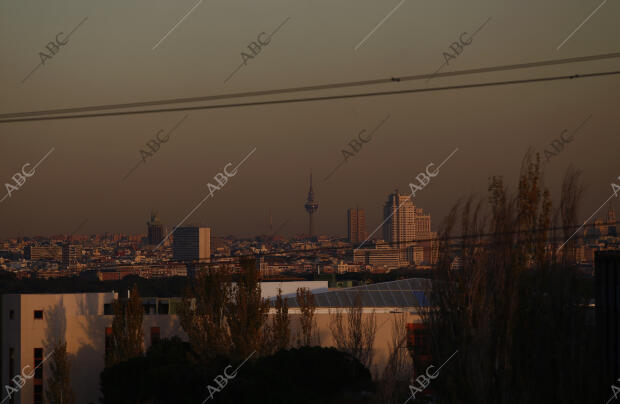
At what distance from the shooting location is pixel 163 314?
3178cm

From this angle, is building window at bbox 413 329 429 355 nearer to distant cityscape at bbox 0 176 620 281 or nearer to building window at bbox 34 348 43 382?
building window at bbox 34 348 43 382

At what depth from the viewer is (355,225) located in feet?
321

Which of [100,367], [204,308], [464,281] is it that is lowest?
[100,367]

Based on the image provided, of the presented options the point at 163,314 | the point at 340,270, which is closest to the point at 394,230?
the point at 340,270

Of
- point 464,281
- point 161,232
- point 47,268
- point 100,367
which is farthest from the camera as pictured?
point 161,232

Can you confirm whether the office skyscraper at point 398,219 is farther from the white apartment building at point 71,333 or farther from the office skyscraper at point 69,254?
the white apartment building at point 71,333

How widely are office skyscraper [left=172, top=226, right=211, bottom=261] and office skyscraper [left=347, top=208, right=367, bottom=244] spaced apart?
53.2 feet

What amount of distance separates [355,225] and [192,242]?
19334mm

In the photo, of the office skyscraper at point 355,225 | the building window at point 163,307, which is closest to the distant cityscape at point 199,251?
the office skyscraper at point 355,225

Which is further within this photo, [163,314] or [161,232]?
[161,232]

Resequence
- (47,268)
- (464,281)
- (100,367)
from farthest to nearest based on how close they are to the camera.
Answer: (47,268) → (100,367) → (464,281)

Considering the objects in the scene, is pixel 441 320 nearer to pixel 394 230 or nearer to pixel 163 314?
pixel 163 314

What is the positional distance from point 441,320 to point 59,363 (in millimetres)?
18635

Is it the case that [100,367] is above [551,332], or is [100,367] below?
below
